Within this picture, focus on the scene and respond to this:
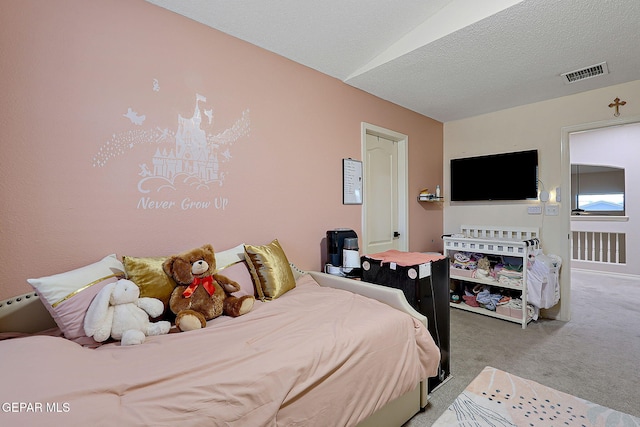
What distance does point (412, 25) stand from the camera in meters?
2.35

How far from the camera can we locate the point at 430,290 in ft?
6.97

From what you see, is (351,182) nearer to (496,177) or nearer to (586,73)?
(496,177)

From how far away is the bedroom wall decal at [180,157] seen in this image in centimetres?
178

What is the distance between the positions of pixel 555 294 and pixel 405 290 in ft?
7.25

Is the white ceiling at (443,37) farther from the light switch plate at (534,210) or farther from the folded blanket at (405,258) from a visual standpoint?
the folded blanket at (405,258)

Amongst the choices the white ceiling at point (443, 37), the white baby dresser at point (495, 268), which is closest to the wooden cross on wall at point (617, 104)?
the white ceiling at point (443, 37)

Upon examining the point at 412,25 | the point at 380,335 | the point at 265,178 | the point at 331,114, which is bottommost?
the point at 380,335

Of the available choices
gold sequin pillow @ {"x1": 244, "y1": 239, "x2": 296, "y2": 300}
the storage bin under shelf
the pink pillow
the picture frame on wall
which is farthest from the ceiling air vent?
the pink pillow

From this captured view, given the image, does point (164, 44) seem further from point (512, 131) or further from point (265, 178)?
point (512, 131)

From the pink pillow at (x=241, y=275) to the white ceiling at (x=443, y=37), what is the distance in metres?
1.69

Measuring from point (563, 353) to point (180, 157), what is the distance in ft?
11.3

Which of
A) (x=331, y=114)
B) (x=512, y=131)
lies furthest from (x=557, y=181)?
(x=331, y=114)

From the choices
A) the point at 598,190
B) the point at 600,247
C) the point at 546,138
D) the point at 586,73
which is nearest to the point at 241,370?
the point at 586,73

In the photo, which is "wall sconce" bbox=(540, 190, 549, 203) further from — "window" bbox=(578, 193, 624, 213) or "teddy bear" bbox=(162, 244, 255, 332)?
"window" bbox=(578, 193, 624, 213)
